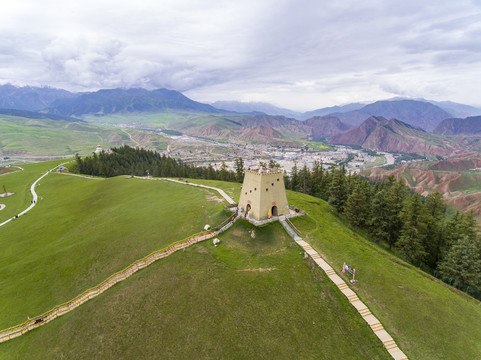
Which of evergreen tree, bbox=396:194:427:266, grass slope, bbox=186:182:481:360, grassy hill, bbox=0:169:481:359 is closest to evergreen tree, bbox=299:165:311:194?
grassy hill, bbox=0:169:481:359

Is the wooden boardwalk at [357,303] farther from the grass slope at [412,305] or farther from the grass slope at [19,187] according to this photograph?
the grass slope at [19,187]

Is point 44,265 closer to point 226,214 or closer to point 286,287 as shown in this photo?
point 226,214

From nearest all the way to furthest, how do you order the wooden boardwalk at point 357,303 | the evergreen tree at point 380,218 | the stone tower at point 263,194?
1. the wooden boardwalk at point 357,303
2. the stone tower at point 263,194
3. the evergreen tree at point 380,218

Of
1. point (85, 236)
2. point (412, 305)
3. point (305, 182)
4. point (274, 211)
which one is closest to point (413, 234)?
point (412, 305)

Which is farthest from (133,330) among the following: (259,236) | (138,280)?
(259,236)

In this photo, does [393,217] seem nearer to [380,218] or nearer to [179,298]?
[380,218]

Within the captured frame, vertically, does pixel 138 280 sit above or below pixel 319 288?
below

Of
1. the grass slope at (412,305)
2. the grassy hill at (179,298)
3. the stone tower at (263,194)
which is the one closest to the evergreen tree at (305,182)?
the stone tower at (263,194)
